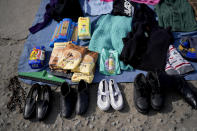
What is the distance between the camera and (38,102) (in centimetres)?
217

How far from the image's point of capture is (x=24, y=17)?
154 inches

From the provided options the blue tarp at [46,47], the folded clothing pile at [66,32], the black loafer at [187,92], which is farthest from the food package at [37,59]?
the black loafer at [187,92]

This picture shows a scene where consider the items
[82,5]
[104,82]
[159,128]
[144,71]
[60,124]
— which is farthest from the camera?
[82,5]

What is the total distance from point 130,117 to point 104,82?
2.13 ft

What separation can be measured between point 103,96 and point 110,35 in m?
1.23

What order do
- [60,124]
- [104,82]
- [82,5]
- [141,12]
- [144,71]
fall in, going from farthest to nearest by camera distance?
[82,5], [141,12], [144,71], [104,82], [60,124]

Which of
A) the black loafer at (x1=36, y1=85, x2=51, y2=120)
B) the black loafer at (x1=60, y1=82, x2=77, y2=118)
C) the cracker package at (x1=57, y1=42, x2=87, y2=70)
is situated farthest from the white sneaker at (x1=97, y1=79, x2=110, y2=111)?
the black loafer at (x1=36, y1=85, x2=51, y2=120)

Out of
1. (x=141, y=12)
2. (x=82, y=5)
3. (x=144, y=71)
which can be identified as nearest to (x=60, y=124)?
(x=144, y=71)

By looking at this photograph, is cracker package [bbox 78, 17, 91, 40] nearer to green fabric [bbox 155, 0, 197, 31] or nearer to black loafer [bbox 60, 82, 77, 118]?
black loafer [bbox 60, 82, 77, 118]

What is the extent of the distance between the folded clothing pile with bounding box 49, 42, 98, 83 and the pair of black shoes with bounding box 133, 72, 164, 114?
2.47 ft

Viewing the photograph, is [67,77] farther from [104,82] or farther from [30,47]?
[30,47]

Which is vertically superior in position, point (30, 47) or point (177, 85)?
point (30, 47)

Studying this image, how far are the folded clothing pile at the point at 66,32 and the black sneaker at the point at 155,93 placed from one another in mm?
1616

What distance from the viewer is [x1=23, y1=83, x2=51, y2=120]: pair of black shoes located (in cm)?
211
